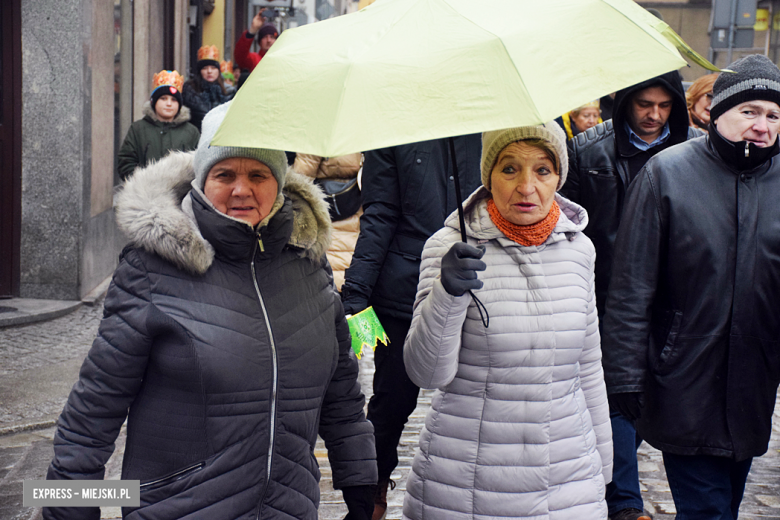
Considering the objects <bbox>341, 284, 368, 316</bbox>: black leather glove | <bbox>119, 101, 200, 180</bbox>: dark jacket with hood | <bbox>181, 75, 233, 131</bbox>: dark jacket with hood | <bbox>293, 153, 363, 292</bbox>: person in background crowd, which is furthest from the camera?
<bbox>181, 75, 233, 131</bbox>: dark jacket with hood

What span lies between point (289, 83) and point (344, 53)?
0.15 meters

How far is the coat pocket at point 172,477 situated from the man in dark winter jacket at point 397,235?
5.27ft

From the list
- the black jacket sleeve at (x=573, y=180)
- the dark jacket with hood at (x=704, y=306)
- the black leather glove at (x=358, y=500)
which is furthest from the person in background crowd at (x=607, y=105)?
the black leather glove at (x=358, y=500)

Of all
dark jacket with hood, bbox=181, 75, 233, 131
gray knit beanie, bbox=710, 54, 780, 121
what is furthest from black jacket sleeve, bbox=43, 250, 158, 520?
dark jacket with hood, bbox=181, 75, 233, 131

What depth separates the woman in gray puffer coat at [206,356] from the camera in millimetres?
2449

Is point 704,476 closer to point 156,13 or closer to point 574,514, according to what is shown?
point 574,514

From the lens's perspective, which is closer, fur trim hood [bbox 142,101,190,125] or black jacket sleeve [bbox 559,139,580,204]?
black jacket sleeve [bbox 559,139,580,204]

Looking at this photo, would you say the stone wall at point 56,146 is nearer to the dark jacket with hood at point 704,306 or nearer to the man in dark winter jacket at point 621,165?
the man in dark winter jacket at point 621,165

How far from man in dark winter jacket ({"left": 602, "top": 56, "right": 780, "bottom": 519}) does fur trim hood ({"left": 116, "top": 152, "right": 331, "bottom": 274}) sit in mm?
1272

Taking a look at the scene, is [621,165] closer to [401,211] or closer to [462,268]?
[401,211]

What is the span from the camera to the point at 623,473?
14.2 feet

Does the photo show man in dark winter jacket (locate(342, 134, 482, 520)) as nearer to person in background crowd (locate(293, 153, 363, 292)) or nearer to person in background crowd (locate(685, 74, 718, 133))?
person in background crowd (locate(293, 153, 363, 292))

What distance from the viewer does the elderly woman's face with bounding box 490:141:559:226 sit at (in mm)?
2918

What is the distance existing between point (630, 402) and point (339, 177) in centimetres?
307
